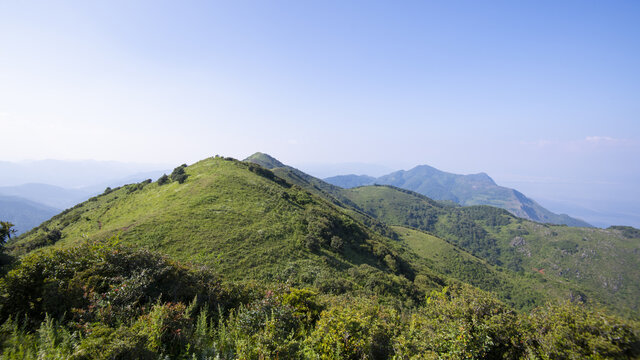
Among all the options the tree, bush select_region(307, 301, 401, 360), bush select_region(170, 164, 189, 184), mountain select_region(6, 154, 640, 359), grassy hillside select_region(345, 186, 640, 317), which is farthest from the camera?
grassy hillside select_region(345, 186, 640, 317)

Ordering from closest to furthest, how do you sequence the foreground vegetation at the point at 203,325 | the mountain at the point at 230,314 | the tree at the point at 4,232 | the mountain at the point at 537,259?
the foreground vegetation at the point at 203,325 < the mountain at the point at 230,314 < the tree at the point at 4,232 < the mountain at the point at 537,259

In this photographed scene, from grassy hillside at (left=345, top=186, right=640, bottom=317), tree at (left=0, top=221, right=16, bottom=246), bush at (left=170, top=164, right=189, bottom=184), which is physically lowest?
grassy hillside at (left=345, top=186, right=640, bottom=317)

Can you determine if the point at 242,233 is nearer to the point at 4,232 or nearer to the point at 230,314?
the point at 4,232

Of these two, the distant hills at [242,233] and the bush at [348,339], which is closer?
the bush at [348,339]

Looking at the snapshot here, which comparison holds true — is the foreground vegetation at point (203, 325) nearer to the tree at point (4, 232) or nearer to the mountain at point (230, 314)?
the mountain at point (230, 314)

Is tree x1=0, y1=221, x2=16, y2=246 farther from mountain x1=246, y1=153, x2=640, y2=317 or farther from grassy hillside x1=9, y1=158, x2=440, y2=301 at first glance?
mountain x1=246, y1=153, x2=640, y2=317

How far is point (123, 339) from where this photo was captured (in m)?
5.46

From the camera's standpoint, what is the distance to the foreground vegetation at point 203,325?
596 centimetres

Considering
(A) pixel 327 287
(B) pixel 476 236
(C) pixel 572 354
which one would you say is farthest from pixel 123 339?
(B) pixel 476 236

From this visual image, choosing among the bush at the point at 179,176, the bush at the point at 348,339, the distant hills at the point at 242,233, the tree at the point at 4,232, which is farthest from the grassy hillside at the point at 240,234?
the bush at the point at 348,339

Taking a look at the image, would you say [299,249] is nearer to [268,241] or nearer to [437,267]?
[268,241]

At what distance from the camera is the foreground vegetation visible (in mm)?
5965

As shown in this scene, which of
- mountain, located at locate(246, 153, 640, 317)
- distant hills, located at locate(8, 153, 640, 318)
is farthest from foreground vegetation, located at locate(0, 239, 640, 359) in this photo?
mountain, located at locate(246, 153, 640, 317)

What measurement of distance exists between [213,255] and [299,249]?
36.4 feet
